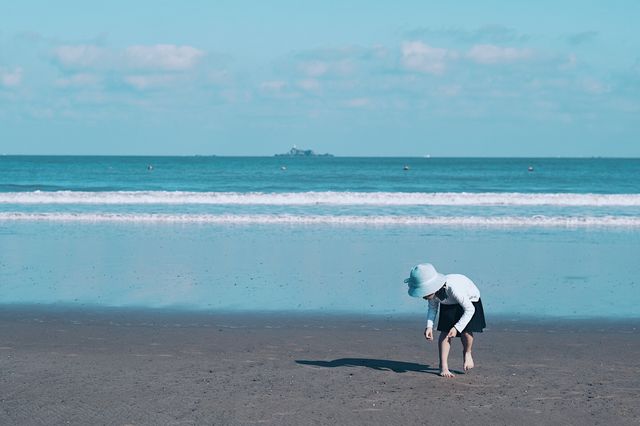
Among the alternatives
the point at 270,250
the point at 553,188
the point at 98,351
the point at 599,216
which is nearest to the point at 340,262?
the point at 270,250

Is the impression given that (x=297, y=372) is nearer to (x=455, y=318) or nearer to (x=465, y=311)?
(x=455, y=318)

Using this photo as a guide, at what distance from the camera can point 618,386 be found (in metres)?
6.73

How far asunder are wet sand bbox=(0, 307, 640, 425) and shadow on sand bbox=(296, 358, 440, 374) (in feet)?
0.06

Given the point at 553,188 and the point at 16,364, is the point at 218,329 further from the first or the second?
the point at 553,188

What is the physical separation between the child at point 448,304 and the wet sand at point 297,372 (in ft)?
0.94

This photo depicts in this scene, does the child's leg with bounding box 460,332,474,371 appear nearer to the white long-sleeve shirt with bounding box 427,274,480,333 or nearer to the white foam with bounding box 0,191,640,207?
the white long-sleeve shirt with bounding box 427,274,480,333

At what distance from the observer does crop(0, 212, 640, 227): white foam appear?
22.2 m

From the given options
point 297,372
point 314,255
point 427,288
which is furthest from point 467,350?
point 314,255

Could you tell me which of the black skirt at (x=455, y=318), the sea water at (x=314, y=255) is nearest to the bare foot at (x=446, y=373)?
the black skirt at (x=455, y=318)

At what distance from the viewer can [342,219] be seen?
23.0m

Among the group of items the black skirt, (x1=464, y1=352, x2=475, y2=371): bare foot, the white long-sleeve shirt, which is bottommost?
(x1=464, y1=352, x2=475, y2=371): bare foot

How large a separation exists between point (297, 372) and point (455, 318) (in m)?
1.50

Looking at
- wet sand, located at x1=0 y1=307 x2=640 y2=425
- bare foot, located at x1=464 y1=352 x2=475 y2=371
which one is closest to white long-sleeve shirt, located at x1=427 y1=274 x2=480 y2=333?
bare foot, located at x1=464 y1=352 x2=475 y2=371

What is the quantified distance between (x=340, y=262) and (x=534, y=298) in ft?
13.8
